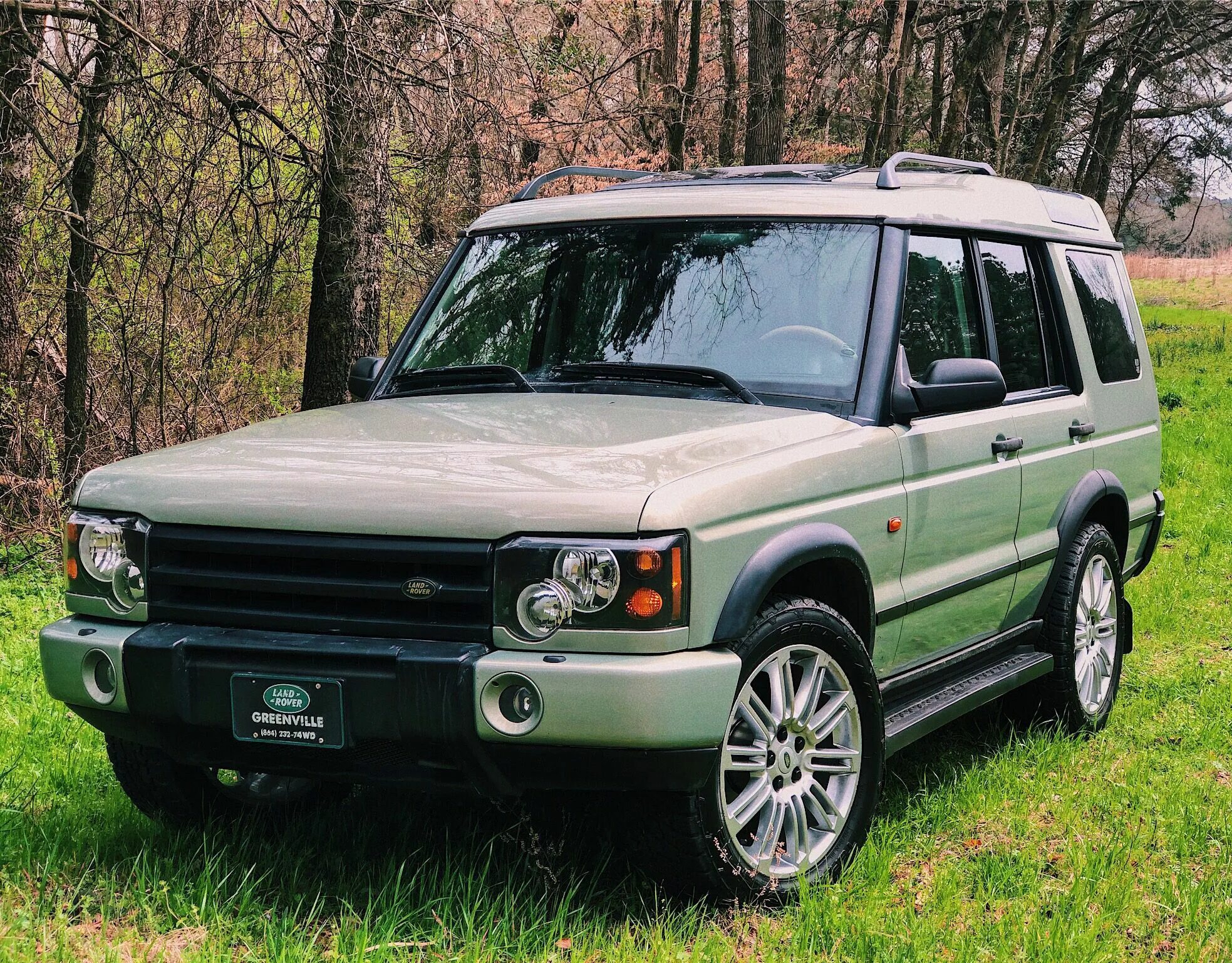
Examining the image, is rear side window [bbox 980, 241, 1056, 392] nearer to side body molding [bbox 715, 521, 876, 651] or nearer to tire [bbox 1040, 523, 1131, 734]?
tire [bbox 1040, 523, 1131, 734]

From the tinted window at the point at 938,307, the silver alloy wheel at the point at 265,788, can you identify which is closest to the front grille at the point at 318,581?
the silver alloy wheel at the point at 265,788

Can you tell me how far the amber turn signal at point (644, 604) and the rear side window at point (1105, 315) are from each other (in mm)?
3507

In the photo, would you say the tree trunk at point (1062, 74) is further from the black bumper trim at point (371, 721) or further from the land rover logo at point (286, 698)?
the land rover logo at point (286, 698)

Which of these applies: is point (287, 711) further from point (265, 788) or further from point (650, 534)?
point (265, 788)

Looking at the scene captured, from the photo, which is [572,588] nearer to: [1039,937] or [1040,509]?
[1039,937]

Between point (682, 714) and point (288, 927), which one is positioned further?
point (288, 927)

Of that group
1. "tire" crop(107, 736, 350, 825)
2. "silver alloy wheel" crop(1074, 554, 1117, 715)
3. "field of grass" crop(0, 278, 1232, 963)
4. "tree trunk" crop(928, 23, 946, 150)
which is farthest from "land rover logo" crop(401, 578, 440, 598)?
"tree trunk" crop(928, 23, 946, 150)

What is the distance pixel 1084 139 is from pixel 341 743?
2526 centimetres

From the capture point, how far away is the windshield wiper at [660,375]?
443 centimetres

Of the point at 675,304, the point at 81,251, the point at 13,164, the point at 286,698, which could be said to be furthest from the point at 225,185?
the point at 286,698

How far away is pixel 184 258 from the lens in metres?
9.41

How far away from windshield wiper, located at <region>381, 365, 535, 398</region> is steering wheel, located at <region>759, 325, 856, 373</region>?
2.70 feet

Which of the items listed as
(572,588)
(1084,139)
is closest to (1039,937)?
(572,588)

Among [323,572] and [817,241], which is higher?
[817,241]
